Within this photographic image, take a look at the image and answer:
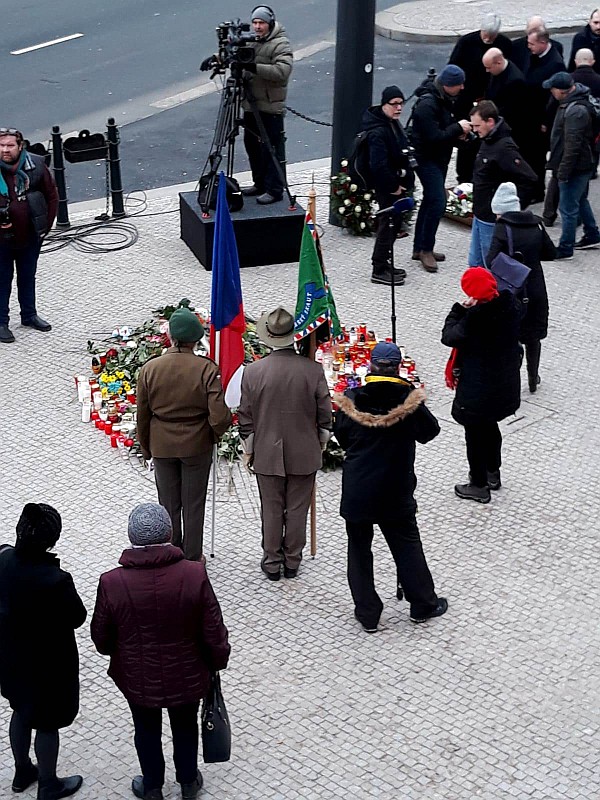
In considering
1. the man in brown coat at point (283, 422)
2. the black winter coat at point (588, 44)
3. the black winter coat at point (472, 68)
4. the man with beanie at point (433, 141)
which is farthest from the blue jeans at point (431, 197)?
the man in brown coat at point (283, 422)

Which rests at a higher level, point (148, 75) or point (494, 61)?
point (494, 61)

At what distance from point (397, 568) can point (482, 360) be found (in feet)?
5.32

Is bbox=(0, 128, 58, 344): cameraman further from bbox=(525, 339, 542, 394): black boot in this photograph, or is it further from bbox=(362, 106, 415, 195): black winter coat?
bbox=(525, 339, 542, 394): black boot

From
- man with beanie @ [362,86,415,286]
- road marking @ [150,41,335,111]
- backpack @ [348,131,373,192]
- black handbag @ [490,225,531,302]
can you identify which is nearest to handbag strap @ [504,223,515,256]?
black handbag @ [490,225,531,302]

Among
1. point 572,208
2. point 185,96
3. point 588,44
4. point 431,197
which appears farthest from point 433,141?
point 185,96

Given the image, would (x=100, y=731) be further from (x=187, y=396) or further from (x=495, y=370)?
(x=495, y=370)

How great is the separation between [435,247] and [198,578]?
7.88 metres

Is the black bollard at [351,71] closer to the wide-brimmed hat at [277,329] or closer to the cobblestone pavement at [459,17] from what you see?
the wide-brimmed hat at [277,329]

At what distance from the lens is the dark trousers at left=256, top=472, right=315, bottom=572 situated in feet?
25.0

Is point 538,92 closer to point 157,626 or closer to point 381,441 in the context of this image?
point 381,441

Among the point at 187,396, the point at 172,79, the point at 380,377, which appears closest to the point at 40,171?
the point at 187,396

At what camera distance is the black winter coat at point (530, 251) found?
9570 millimetres

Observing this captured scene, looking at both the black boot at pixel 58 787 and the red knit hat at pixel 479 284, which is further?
the red knit hat at pixel 479 284

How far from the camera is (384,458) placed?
6910 mm
